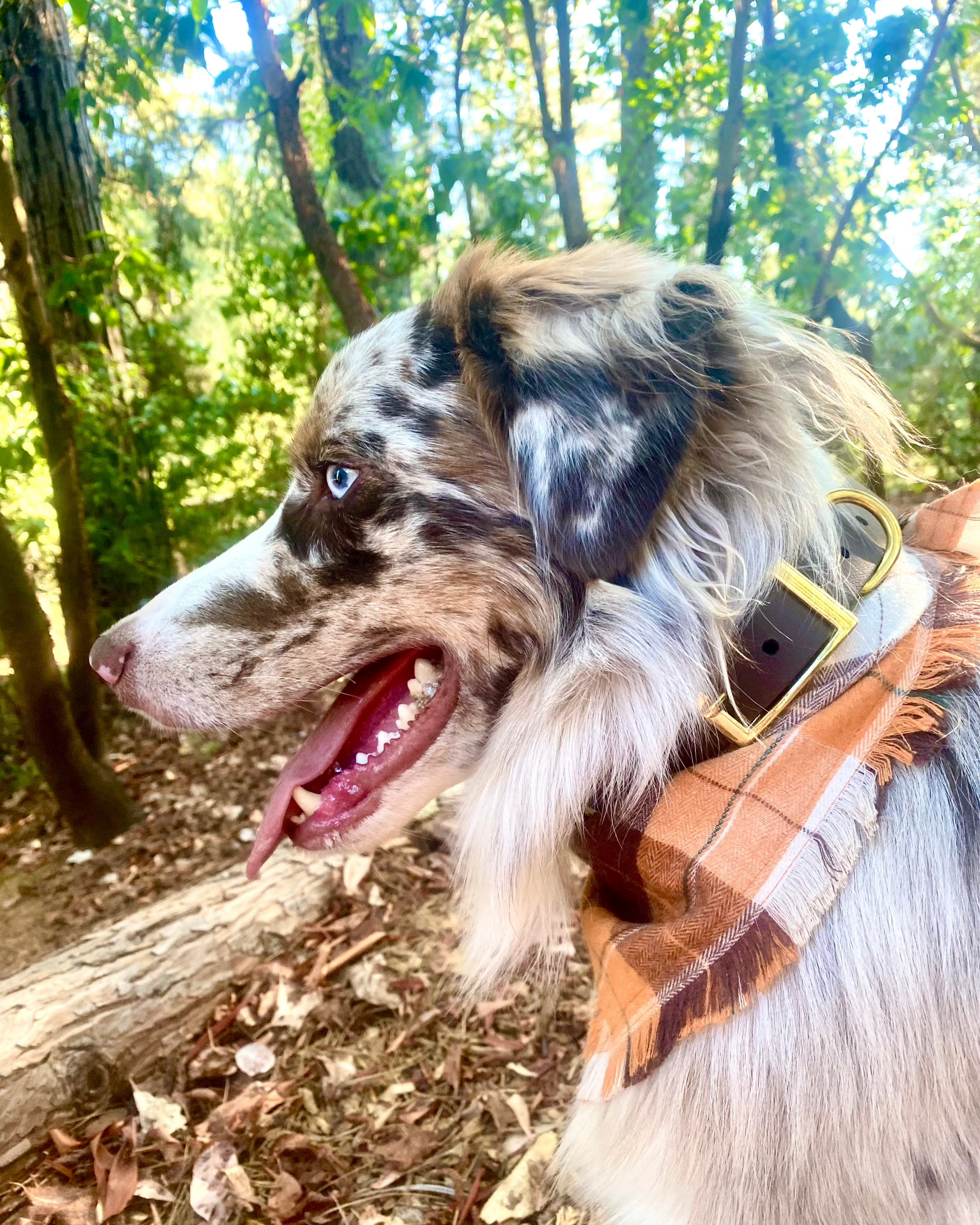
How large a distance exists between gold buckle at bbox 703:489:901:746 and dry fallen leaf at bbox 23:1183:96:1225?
1.75 m

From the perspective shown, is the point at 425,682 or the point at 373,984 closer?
the point at 425,682

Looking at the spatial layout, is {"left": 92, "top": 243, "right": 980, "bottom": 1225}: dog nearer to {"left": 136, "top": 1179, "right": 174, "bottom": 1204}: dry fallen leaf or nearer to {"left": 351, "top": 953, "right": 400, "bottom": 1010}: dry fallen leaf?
{"left": 351, "top": 953, "right": 400, "bottom": 1010}: dry fallen leaf

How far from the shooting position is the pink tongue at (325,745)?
1.63 m

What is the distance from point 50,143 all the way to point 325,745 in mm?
2562

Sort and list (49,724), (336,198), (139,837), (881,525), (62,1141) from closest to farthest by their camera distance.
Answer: (881,525)
(62,1141)
(49,724)
(139,837)
(336,198)

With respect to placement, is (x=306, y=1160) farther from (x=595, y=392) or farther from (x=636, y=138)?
(x=636, y=138)

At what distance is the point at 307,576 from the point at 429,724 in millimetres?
392

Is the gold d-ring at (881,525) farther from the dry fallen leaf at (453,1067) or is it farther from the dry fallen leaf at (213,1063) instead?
the dry fallen leaf at (213,1063)

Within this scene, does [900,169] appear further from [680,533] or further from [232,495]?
[232,495]

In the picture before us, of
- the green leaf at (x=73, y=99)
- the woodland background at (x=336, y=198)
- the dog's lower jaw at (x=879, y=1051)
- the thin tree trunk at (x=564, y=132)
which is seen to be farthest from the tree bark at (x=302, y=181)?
the dog's lower jaw at (x=879, y=1051)

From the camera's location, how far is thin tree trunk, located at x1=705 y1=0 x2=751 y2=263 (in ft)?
9.75

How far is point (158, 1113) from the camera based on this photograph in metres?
1.94

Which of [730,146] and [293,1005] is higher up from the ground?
[730,146]

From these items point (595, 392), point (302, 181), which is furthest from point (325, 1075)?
point (302, 181)
